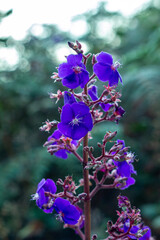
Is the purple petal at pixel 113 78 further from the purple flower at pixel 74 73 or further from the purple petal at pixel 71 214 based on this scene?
the purple petal at pixel 71 214

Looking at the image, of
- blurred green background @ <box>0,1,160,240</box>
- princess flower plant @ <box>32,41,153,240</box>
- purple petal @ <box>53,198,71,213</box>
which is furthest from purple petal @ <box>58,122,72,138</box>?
blurred green background @ <box>0,1,160,240</box>

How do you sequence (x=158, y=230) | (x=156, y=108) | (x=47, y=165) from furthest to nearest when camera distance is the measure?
1. (x=156, y=108)
2. (x=47, y=165)
3. (x=158, y=230)

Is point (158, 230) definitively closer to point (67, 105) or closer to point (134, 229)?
point (134, 229)

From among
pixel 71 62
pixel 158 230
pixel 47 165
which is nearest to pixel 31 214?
pixel 47 165

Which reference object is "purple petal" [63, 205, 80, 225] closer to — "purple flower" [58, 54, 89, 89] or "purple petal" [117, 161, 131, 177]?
"purple petal" [117, 161, 131, 177]


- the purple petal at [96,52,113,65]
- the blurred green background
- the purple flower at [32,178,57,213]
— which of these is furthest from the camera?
the blurred green background

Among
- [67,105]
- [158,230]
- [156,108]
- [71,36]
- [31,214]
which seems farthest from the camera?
[71,36]
